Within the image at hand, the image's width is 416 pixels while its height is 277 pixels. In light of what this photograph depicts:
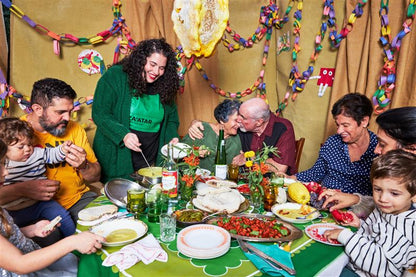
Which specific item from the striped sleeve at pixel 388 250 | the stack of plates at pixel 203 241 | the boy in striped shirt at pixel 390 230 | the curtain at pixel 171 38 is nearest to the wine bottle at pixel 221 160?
the stack of plates at pixel 203 241

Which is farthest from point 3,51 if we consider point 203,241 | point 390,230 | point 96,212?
point 390,230

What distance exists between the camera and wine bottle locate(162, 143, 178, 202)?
5.71ft

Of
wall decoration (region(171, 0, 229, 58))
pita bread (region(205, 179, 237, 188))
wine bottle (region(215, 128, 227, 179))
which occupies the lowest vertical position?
pita bread (region(205, 179, 237, 188))

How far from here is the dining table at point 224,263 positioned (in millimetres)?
1137

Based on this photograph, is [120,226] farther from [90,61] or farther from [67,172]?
[90,61]

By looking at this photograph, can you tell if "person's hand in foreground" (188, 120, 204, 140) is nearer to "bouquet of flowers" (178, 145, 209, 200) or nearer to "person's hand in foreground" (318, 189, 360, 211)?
"bouquet of flowers" (178, 145, 209, 200)

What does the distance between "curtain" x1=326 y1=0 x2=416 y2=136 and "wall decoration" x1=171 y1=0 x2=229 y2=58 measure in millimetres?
1630

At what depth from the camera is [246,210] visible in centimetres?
174

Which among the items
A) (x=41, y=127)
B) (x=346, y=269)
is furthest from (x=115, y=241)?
(x=41, y=127)

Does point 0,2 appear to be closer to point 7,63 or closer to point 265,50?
point 7,63

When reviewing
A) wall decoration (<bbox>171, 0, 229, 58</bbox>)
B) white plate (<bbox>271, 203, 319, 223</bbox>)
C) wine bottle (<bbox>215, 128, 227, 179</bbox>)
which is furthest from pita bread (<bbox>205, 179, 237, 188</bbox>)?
wall decoration (<bbox>171, 0, 229, 58</bbox>)

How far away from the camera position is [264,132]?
287cm

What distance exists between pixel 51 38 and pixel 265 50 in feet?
8.98

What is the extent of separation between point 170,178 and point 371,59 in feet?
8.01
